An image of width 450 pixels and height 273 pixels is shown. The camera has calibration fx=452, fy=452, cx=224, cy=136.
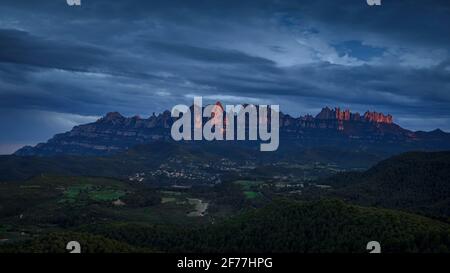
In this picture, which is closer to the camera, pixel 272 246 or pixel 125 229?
pixel 272 246

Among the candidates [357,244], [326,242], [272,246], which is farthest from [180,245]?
[357,244]

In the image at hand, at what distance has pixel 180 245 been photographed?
134 meters

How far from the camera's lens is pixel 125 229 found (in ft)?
497

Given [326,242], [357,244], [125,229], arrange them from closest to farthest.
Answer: [357,244], [326,242], [125,229]

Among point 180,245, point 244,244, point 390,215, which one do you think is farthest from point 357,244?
point 180,245
